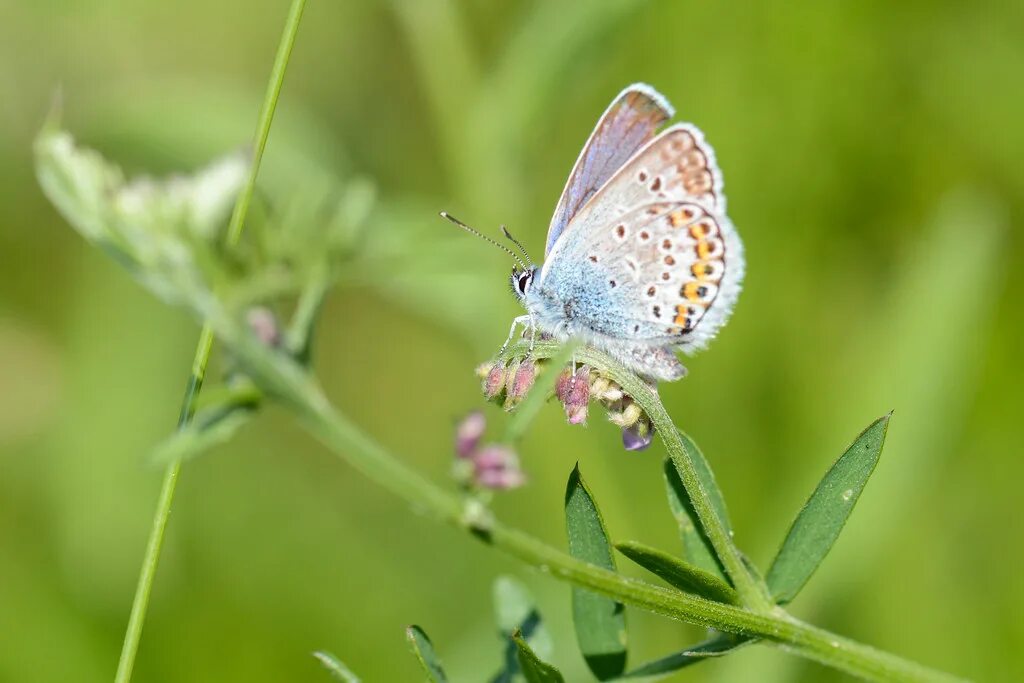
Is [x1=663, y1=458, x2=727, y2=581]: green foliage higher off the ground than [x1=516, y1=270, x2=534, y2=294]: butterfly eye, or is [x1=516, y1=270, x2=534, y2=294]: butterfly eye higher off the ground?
[x1=516, y1=270, x2=534, y2=294]: butterfly eye

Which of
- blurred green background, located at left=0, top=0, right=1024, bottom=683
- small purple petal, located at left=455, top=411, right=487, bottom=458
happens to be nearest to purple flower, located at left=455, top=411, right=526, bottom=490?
small purple petal, located at left=455, top=411, right=487, bottom=458

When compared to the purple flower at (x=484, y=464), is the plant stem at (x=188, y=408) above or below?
above

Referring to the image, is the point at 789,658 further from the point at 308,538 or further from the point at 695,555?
the point at 308,538

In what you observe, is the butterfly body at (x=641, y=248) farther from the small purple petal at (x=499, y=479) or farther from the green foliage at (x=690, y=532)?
the small purple petal at (x=499, y=479)

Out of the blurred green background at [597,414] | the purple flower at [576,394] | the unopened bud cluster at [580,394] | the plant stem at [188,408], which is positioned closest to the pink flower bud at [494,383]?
the unopened bud cluster at [580,394]

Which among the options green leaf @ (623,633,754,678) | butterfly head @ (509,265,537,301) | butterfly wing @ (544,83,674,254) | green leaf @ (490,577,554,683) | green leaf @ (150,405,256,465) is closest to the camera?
green leaf @ (150,405,256,465)

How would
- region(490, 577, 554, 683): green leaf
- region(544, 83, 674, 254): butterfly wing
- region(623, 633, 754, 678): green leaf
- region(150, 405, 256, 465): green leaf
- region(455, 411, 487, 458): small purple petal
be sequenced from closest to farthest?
region(150, 405, 256, 465): green leaf → region(455, 411, 487, 458): small purple petal → region(623, 633, 754, 678): green leaf → region(490, 577, 554, 683): green leaf → region(544, 83, 674, 254): butterfly wing

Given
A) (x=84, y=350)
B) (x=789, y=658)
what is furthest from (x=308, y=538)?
(x=789, y=658)

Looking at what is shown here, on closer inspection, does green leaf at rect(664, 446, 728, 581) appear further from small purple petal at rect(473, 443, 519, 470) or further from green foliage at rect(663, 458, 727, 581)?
small purple petal at rect(473, 443, 519, 470)
